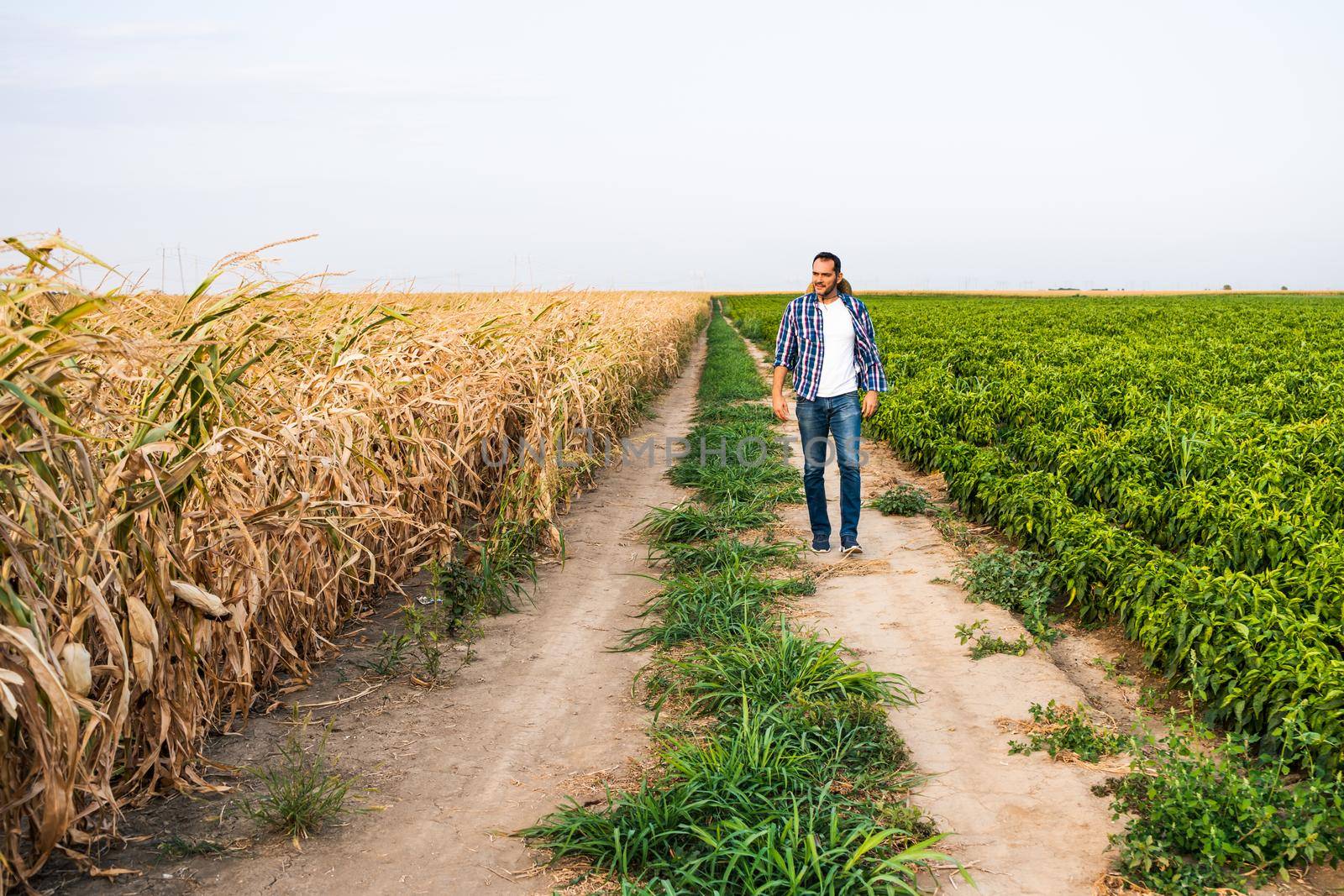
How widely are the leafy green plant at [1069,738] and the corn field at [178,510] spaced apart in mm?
3025

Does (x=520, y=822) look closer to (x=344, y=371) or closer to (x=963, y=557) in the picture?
(x=344, y=371)

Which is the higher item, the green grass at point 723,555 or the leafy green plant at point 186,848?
the green grass at point 723,555

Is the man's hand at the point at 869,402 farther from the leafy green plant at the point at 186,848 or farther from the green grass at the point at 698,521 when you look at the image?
the leafy green plant at the point at 186,848

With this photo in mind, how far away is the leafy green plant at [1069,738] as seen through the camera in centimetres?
379

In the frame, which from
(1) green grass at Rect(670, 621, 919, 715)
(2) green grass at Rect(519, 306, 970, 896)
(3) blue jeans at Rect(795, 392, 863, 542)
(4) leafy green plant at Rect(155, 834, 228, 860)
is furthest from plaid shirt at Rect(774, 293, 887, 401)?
(4) leafy green plant at Rect(155, 834, 228, 860)

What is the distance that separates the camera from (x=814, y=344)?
6516 mm

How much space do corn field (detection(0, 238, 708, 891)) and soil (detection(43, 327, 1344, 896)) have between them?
289 millimetres

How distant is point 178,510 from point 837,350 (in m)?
4.38

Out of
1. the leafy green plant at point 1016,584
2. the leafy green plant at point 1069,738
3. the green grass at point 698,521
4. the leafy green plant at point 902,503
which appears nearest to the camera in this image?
the leafy green plant at point 1069,738

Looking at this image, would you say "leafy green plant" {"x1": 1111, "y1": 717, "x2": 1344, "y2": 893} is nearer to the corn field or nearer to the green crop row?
the green crop row

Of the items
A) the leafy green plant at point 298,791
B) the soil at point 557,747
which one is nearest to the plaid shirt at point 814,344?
the soil at point 557,747

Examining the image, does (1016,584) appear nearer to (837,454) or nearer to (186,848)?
(837,454)

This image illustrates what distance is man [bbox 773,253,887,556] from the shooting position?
6492 millimetres

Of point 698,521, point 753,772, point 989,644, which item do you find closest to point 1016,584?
point 989,644
